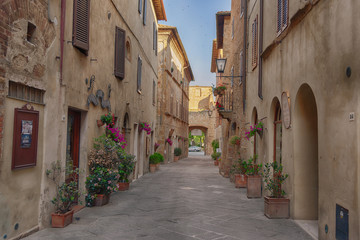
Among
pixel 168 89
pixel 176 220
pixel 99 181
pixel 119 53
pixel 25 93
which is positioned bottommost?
pixel 176 220

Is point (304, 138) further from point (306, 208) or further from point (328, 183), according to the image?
point (328, 183)

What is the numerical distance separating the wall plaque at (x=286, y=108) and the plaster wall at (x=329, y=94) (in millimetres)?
124

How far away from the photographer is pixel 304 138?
252 inches

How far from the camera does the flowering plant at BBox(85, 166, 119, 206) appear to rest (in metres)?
7.33

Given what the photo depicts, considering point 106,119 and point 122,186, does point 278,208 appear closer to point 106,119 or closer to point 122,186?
point 106,119

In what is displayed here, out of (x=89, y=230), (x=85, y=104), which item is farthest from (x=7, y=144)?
(x=85, y=104)

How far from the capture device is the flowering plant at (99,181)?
24.0 feet

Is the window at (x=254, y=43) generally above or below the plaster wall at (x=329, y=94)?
above

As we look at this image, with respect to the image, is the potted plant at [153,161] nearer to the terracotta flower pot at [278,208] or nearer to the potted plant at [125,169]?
the potted plant at [125,169]

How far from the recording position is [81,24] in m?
6.89

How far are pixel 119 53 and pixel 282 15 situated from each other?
4.73 metres

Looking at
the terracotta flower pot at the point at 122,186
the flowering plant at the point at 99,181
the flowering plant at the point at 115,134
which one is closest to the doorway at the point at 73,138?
the flowering plant at the point at 99,181

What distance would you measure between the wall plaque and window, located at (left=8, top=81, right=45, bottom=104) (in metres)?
4.50

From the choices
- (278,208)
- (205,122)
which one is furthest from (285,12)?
(205,122)
